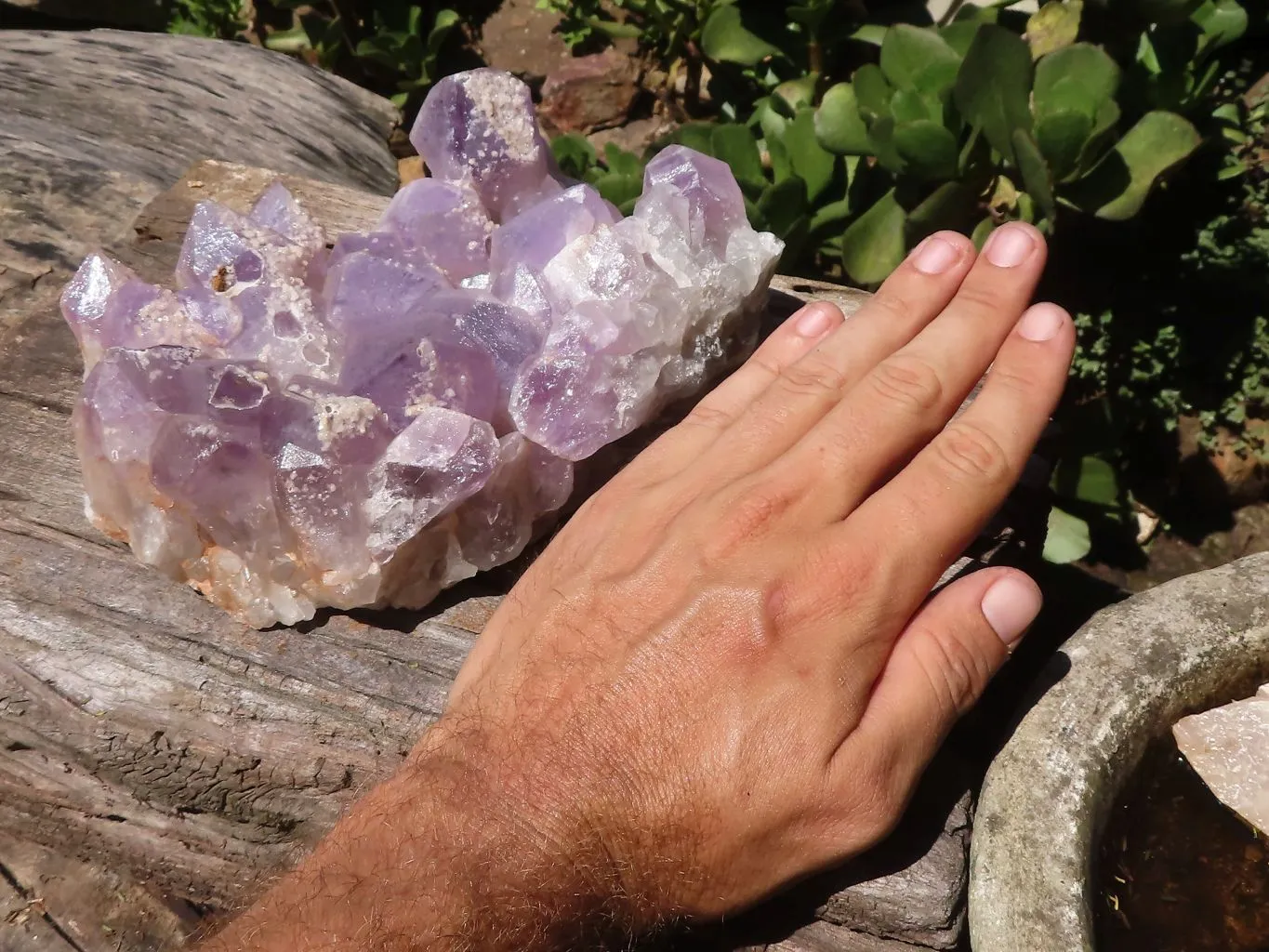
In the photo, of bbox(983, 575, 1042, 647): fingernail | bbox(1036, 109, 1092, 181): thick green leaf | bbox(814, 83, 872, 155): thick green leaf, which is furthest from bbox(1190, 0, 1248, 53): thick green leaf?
bbox(983, 575, 1042, 647): fingernail

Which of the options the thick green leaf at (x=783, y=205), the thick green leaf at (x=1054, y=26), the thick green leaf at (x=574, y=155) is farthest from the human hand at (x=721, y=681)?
the thick green leaf at (x=574, y=155)

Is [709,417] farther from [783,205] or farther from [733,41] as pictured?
[733,41]

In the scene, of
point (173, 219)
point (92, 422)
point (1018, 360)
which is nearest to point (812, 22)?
point (1018, 360)

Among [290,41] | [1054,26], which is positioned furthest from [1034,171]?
[290,41]

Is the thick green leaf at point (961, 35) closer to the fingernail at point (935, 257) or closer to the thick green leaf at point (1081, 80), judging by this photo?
the thick green leaf at point (1081, 80)

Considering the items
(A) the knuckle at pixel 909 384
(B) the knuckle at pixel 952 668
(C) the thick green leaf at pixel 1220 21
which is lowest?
(B) the knuckle at pixel 952 668

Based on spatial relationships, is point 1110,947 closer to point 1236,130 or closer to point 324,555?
point 324,555
